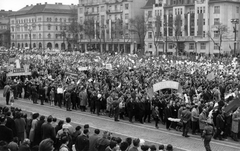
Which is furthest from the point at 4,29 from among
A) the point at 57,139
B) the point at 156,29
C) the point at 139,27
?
the point at 57,139

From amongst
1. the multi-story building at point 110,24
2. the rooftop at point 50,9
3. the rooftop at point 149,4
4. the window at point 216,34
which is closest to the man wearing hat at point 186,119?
the window at point 216,34

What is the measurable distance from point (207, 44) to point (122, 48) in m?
26.1

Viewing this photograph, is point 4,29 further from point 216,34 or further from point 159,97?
point 159,97

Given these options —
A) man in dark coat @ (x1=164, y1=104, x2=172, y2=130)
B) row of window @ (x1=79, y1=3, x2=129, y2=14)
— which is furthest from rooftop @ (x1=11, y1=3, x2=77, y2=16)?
man in dark coat @ (x1=164, y1=104, x2=172, y2=130)

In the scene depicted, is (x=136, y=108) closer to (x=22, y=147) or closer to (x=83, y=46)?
(x=22, y=147)

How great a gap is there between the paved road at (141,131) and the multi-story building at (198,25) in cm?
5130

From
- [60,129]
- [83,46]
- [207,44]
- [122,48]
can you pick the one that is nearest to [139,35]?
[122,48]

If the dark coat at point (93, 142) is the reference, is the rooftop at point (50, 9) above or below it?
above

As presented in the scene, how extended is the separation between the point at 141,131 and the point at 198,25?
57.4 metres

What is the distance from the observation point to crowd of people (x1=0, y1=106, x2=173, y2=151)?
10109mm

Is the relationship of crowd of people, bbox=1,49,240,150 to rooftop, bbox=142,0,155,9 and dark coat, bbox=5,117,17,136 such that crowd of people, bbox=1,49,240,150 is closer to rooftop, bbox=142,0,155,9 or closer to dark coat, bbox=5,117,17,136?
dark coat, bbox=5,117,17,136

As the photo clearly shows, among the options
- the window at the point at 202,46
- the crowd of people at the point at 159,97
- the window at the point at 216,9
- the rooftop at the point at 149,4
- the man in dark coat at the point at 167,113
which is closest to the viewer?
the crowd of people at the point at 159,97

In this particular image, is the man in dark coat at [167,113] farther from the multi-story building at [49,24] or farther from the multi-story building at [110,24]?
the multi-story building at [49,24]

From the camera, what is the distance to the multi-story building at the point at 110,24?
93188mm
